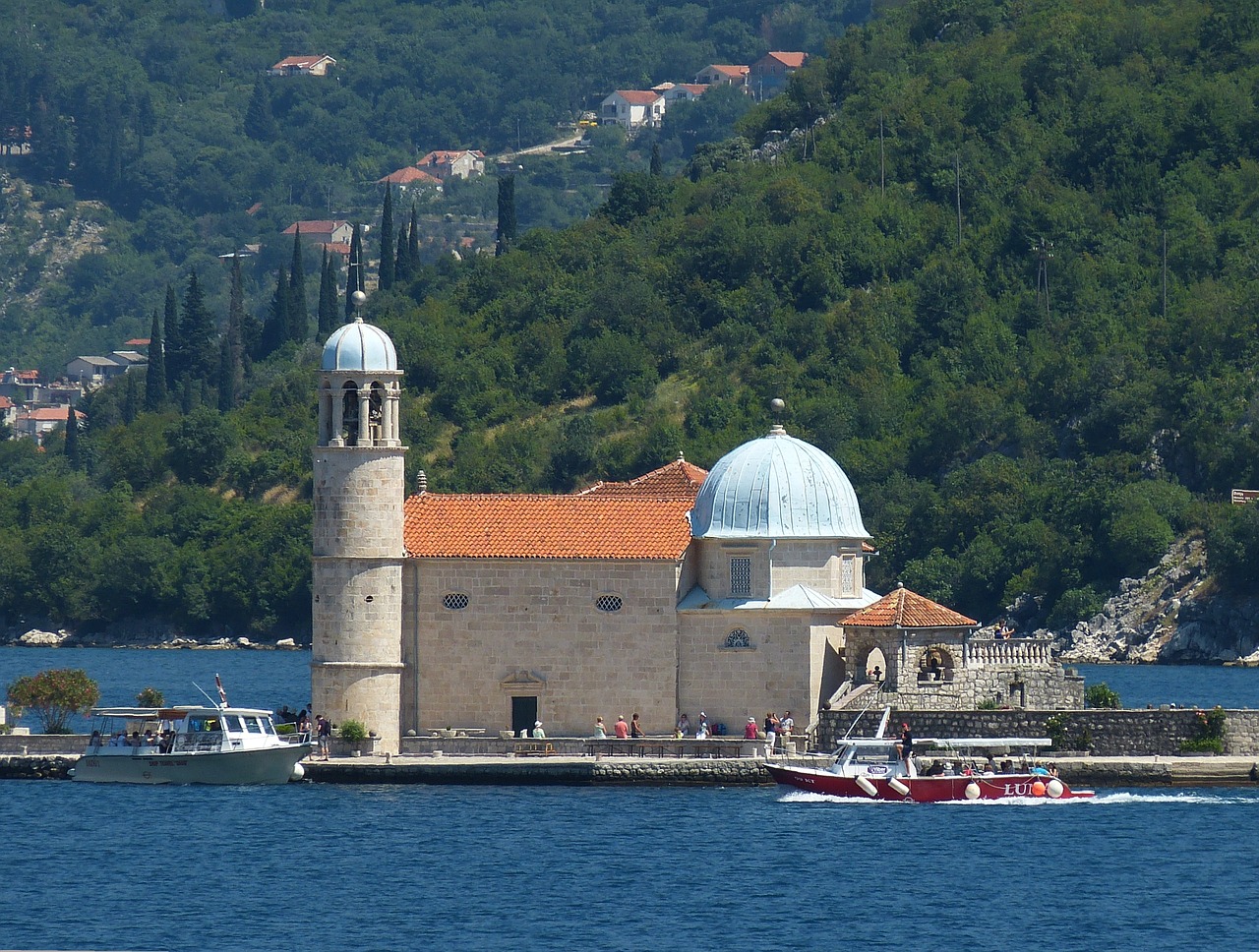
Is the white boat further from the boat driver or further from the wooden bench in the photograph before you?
the boat driver

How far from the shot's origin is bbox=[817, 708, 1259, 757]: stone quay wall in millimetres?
62469

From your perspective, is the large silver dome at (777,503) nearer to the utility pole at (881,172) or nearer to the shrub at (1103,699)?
the shrub at (1103,699)

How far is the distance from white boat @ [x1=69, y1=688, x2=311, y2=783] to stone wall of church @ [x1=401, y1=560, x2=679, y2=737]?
3324 mm

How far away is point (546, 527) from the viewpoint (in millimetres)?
65062

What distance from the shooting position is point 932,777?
6153cm

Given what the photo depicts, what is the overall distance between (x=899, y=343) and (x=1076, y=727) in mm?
76112

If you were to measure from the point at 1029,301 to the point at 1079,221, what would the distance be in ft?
14.8

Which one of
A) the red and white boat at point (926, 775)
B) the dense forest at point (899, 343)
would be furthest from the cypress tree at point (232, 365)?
the red and white boat at point (926, 775)

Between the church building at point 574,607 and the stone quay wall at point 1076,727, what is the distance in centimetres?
89

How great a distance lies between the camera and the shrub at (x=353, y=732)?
63.2m

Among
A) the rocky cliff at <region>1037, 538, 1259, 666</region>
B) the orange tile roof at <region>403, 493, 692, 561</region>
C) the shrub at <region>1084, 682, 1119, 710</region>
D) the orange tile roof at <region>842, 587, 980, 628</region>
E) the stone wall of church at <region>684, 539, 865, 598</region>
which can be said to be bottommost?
the shrub at <region>1084, 682, 1119, 710</region>

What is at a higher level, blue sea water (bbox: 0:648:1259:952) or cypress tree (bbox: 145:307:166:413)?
cypress tree (bbox: 145:307:166:413)

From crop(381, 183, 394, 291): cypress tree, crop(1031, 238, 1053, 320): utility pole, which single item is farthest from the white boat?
crop(381, 183, 394, 291): cypress tree

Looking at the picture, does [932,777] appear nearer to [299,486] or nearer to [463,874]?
[463,874]
